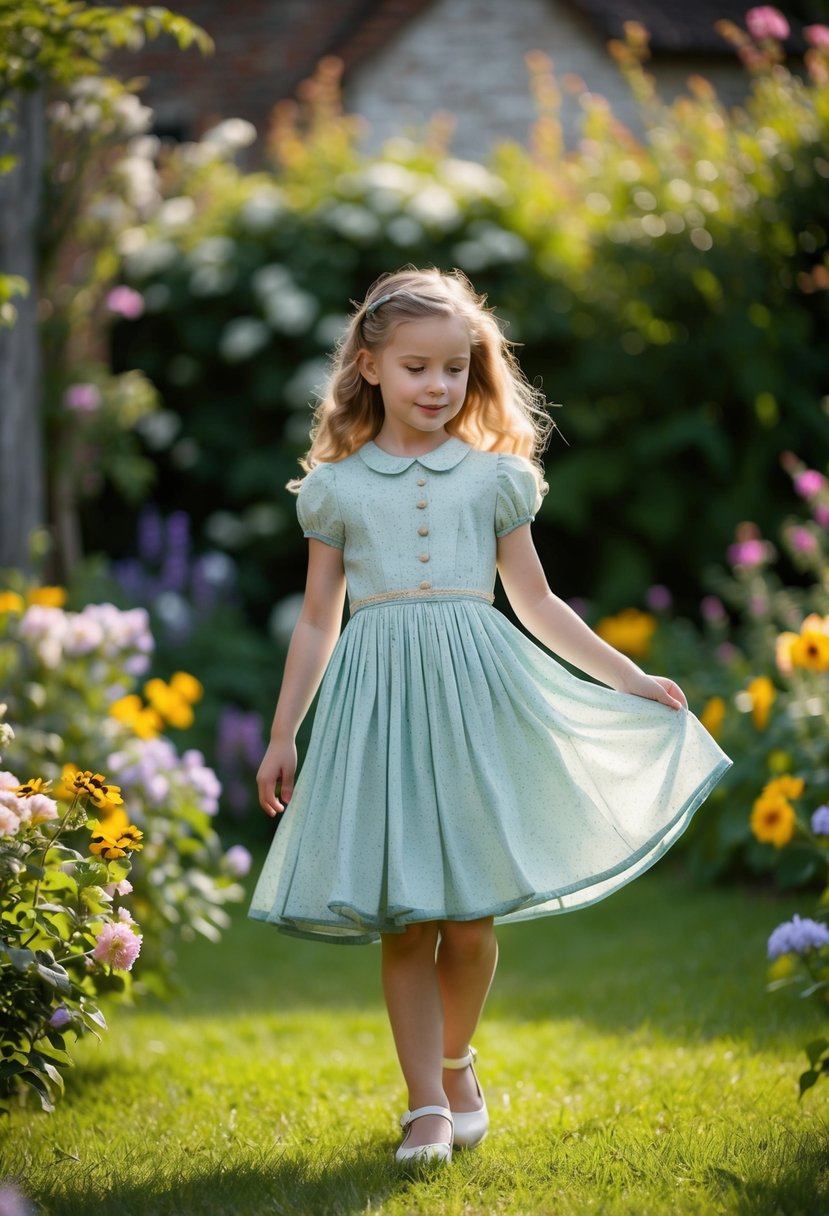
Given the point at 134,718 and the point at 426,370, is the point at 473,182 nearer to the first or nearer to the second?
the point at 134,718

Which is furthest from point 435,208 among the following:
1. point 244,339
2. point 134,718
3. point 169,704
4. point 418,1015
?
point 418,1015

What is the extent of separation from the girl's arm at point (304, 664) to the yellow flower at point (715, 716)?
89.3 inches

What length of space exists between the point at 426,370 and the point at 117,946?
3.76ft

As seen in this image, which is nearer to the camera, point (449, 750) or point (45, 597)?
point (449, 750)

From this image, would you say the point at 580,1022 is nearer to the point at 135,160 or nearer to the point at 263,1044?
the point at 263,1044

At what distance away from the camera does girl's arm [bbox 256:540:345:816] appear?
8.65ft

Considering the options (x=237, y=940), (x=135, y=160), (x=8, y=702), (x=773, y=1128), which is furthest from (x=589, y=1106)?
(x=135, y=160)

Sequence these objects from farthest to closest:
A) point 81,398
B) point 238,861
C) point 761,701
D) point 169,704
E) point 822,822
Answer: point 81,398 < point 761,701 < point 169,704 < point 238,861 < point 822,822

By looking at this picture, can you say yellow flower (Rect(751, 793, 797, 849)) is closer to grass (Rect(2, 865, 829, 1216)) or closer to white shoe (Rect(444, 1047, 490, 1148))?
grass (Rect(2, 865, 829, 1216))

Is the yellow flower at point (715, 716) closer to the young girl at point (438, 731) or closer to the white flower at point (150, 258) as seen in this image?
the young girl at point (438, 731)

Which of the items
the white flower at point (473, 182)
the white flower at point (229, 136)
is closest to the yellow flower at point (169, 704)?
the white flower at point (229, 136)

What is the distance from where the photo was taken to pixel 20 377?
529 cm

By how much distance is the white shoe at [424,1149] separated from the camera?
245 centimetres

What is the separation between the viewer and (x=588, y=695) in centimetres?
270
